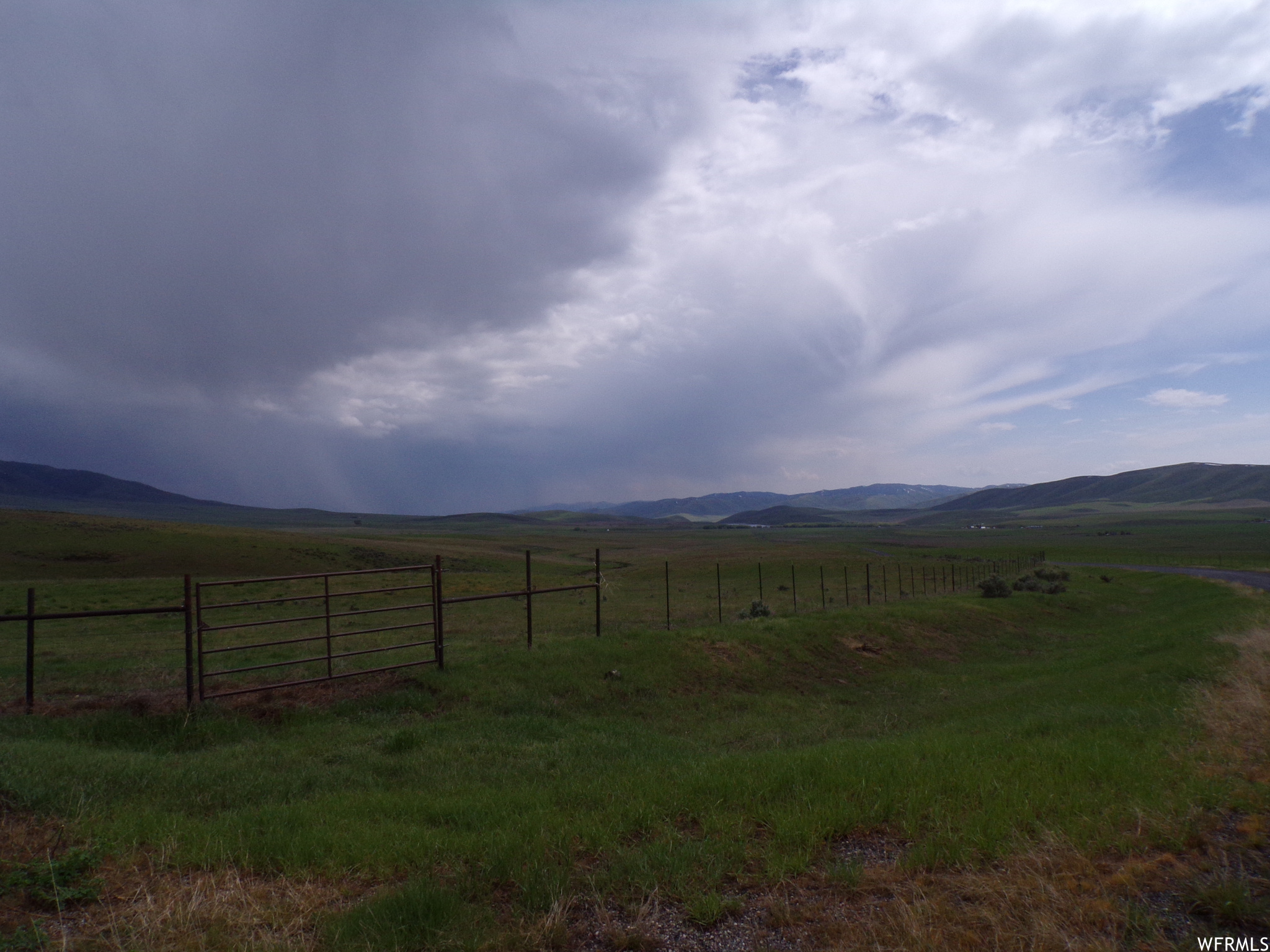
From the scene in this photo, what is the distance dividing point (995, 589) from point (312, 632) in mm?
29376

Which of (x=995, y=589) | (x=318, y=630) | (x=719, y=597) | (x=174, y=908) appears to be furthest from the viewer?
(x=995, y=589)

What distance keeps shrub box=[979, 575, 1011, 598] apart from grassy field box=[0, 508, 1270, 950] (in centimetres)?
1292

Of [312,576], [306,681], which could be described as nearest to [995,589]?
[306,681]

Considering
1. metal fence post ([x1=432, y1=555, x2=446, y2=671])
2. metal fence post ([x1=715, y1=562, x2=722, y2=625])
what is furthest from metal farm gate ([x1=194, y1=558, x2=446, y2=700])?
metal fence post ([x1=715, y1=562, x2=722, y2=625])

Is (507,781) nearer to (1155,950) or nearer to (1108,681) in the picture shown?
(1155,950)

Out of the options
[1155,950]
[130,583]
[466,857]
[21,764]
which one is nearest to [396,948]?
[466,857]

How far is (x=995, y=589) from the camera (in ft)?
103

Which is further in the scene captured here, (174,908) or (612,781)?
(612,781)

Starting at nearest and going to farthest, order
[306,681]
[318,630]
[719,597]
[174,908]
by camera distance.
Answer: [174,908]
[306,681]
[318,630]
[719,597]

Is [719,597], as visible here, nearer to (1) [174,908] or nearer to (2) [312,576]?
(2) [312,576]

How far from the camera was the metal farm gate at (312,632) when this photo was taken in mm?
10846

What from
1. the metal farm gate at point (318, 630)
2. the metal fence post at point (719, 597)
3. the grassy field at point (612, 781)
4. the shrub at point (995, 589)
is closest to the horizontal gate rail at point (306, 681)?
the metal farm gate at point (318, 630)

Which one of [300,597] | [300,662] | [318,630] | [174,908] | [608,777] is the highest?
[300,597]

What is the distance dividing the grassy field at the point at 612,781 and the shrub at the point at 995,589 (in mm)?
12921
